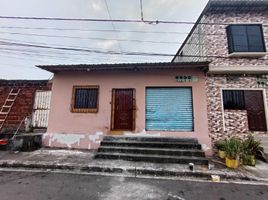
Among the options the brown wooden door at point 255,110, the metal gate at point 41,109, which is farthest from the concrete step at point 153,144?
the metal gate at point 41,109

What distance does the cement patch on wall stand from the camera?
6.73 metres

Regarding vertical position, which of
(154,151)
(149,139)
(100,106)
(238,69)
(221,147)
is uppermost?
(238,69)

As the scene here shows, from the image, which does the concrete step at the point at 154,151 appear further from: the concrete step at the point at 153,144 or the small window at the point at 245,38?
the small window at the point at 245,38

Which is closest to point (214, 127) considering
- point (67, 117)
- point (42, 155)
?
point (67, 117)

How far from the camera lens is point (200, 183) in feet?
13.1

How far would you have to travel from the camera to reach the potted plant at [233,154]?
15.9 feet

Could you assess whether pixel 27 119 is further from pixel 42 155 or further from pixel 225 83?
pixel 225 83

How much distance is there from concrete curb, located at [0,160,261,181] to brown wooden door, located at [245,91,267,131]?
9.64 feet

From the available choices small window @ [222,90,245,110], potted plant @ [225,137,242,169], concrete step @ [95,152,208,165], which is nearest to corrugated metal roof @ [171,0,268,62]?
small window @ [222,90,245,110]

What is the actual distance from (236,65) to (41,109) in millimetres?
9764

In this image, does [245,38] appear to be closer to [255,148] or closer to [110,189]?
[255,148]

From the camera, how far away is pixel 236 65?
6.68m

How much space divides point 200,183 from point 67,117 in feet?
18.8

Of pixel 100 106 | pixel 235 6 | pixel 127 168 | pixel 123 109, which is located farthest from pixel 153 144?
pixel 235 6
